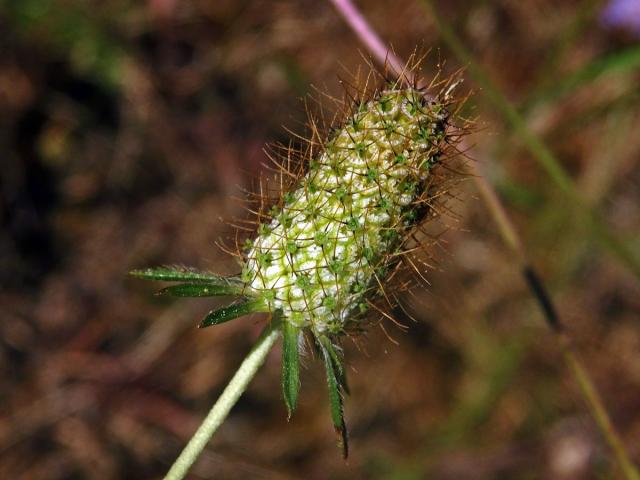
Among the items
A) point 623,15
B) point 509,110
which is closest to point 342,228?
point 509,110

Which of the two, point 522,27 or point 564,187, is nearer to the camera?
point 564,187

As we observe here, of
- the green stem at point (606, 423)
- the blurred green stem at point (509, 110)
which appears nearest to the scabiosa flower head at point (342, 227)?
the blurred green stem at point (509, 110)

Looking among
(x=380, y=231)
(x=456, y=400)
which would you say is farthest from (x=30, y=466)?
(x=380, y=231)

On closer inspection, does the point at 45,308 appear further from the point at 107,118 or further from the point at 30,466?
the point at 107,118

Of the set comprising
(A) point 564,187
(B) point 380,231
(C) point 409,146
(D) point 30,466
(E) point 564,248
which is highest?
(C) point 409,146

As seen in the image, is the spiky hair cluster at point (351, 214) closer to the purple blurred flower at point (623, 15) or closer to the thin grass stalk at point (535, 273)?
the thin grass stalk at point (535, 273)

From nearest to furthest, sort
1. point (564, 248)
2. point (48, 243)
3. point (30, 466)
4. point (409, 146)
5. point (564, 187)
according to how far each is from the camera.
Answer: point (409, 146), point (564, 187), point (30, 466), point (48, 243), point (564, 248)

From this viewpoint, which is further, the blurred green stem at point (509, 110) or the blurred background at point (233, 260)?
the blurred background at point (233, 260)

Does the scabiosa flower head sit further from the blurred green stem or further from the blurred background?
the blurred background
